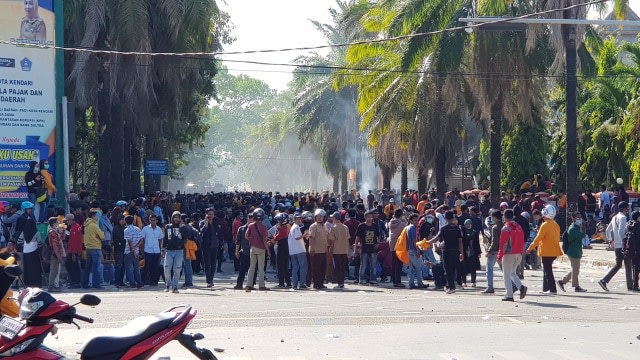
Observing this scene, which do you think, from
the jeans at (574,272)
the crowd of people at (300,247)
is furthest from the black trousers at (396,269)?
the jeans at (574,272)

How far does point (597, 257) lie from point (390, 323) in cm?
1619

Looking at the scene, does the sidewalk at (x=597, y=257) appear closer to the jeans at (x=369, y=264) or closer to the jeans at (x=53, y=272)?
the jeans at (x=369, y=264)

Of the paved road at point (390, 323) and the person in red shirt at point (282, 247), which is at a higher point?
the person in red shirt at point (282, 247)

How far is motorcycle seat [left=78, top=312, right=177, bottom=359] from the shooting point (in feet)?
26.9

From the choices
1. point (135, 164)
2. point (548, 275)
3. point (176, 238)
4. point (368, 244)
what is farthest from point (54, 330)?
point (135, 164)

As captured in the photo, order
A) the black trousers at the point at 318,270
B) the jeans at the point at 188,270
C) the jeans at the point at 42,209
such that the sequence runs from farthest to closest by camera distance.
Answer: the jeans at the point at 42,209, the black trousers at the point at 318,270, the jeans at the point at 188,270

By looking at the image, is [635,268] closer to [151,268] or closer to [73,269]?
[151,268]

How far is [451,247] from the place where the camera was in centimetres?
2159

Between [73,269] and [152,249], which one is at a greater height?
[152,249]

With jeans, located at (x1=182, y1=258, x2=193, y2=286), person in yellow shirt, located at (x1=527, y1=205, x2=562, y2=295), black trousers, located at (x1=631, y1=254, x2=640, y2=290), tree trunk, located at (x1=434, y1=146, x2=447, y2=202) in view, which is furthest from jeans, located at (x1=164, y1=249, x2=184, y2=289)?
tree trunk, located at (x1=434, y1=146, x2=447, y2=202)

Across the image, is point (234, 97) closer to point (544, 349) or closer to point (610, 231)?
point (610, 231)

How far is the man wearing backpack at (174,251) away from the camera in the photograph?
2223cm

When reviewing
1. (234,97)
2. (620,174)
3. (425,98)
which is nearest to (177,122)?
(425,98)

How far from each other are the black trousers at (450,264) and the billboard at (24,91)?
13.9 m
